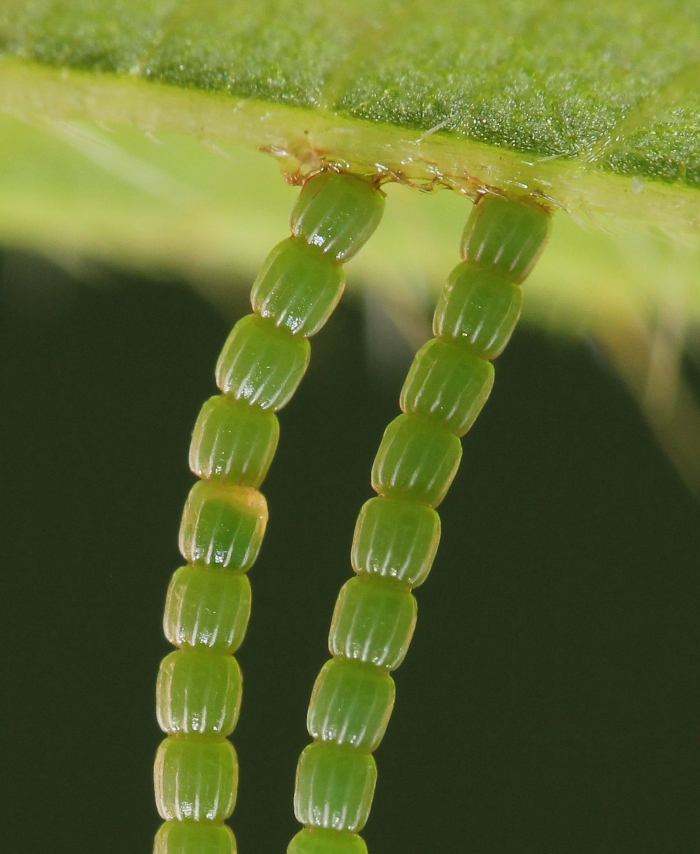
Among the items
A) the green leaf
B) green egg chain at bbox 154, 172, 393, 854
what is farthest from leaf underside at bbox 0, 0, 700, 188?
green egg chain at bbox 154, 172, 393, 854

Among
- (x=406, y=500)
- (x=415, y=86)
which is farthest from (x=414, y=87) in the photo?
(x=406, y=500)

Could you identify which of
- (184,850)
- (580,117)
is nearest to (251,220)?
(580,117)

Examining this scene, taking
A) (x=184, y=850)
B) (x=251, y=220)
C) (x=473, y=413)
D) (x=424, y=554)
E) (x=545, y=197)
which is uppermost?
(x=251, y=220)

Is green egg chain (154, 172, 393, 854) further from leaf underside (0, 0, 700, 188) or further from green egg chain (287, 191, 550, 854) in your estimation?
leaf underside (0, 0, 700, 188)

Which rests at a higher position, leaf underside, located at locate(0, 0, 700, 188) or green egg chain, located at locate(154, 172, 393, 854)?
leaf underside, located at locate(0, 0, 700, 188)

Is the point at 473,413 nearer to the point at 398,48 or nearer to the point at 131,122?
the point at 398,48

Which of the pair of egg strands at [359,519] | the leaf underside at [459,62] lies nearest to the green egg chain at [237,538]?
the pair of egg strands at [359,519]

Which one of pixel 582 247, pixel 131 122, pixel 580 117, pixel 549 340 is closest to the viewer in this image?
pixel 580 117

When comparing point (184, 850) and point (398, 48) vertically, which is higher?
point (398, 48)
